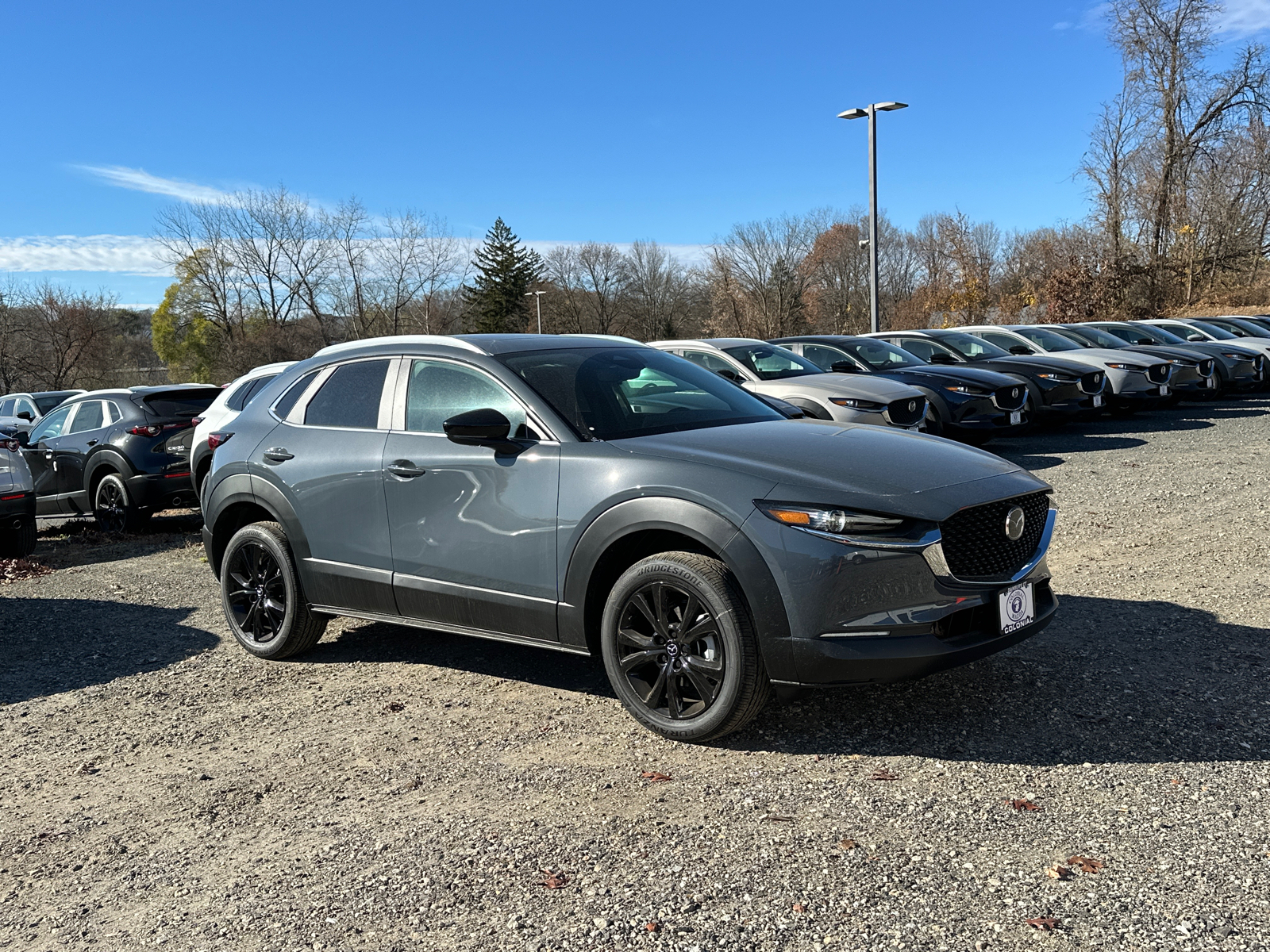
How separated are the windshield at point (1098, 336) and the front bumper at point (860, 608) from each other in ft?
54.5

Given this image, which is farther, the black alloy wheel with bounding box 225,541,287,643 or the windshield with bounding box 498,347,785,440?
the black alloy wheel with bounding box 225,541,287,643

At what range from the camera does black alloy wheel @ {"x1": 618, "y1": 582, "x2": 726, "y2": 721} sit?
406 centimetres

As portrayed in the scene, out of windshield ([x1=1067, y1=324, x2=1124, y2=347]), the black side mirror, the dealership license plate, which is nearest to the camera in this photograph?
the dealership license plate

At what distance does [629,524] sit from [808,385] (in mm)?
8339

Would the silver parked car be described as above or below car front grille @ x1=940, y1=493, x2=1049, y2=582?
above

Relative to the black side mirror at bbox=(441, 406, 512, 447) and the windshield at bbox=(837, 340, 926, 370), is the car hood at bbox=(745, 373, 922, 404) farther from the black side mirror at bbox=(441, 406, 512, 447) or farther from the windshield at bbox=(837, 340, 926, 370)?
the black side mirror at bbox=(441, 406, 512, 447)

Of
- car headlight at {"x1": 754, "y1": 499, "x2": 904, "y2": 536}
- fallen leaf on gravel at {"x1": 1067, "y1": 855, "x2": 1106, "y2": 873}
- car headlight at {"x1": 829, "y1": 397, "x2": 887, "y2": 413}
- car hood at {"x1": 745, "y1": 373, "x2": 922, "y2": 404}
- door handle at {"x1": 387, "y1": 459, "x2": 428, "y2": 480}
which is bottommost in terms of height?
fallen leaf on gravel at {"x1": 1067, "y1": 855, "x2": 1106, "y2": 873}

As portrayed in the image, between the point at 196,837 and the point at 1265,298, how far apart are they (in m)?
49.1

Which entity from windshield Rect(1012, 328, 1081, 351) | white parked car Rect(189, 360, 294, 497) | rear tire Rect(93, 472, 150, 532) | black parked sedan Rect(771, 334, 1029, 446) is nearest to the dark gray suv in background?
white parked car Rect(189, 360, 294, 497)

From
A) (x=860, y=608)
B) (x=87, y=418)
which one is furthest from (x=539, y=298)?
(x=860, y=608)

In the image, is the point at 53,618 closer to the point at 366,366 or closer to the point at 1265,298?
the point at 366,366

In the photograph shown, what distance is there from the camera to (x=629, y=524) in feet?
13.8

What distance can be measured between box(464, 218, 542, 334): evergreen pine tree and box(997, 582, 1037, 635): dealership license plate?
249 feet

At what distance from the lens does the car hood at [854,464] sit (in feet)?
12.8
